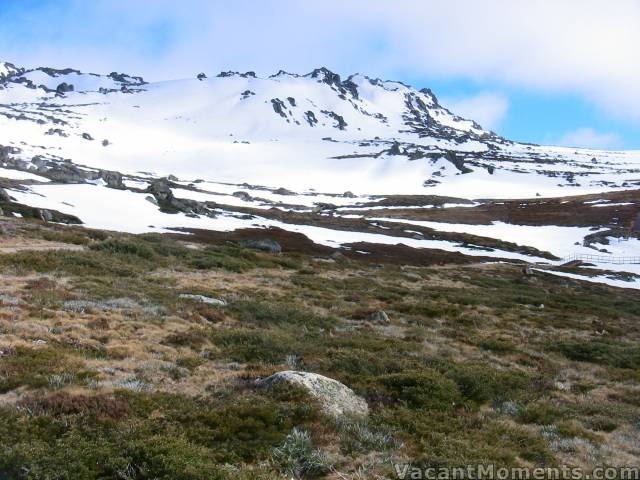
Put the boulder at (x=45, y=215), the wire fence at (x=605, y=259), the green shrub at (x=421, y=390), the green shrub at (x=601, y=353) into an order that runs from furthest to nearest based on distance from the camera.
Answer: the wire fence at (x=605, y=259)
the boulder at (x=45, y=215)
the green shrub at (x=601, y=353)
the green shrub at (x=421, y=390)

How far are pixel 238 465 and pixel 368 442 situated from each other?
2541 mm

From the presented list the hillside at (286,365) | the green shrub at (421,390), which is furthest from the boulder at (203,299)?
the green shrub at (421,390)

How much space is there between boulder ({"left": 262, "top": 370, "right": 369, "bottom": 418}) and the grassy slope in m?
0.37

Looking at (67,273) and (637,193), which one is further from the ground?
(637,193)

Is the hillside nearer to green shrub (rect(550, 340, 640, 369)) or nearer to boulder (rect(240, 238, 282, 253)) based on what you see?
green shrub (rect(550, 340, 640, 369))

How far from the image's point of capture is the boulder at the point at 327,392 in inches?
429

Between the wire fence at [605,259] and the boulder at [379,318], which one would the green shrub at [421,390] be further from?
the wire fence at [605,259]

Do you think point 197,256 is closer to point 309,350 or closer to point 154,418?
point 309,350

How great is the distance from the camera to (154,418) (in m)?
9.53

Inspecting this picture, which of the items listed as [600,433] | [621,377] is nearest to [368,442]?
[600,433]

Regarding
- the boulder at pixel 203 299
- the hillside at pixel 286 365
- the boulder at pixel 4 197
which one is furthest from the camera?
the boulder at pixel 4 197

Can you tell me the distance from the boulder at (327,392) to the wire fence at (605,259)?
66.8 meters

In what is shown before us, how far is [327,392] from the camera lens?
37.1ft

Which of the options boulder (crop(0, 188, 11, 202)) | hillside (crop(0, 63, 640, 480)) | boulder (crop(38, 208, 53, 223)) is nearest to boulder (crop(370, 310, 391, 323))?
hillside (crop(0, 63, 640, 480))
